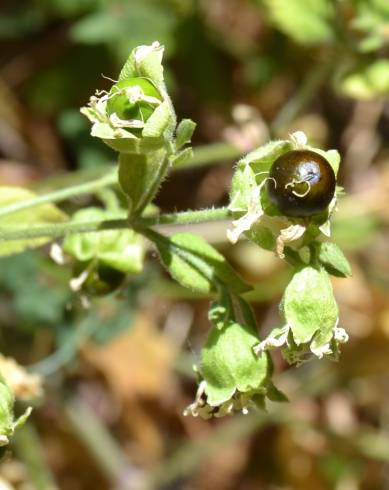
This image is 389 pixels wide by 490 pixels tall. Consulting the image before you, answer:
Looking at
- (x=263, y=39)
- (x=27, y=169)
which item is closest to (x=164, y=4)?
(x=263, y=39)

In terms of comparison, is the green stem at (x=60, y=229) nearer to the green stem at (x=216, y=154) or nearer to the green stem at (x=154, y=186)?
the green stem at (x=154, y=186)

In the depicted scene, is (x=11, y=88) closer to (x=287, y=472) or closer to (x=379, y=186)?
(x=379, y=186)

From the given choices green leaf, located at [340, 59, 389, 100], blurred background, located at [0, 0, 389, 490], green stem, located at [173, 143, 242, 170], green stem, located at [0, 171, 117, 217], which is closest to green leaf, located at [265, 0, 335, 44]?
blurred background, located at [0, 0, 389, 490]

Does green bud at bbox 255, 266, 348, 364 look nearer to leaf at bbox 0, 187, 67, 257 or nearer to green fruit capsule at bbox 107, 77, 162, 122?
green fruit capsule at bbox 107, 77, 162, 122

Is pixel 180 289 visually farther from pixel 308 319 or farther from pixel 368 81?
pixel 308 319

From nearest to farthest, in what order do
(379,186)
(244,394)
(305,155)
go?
(305,155) → (244,394) → (379,186)
